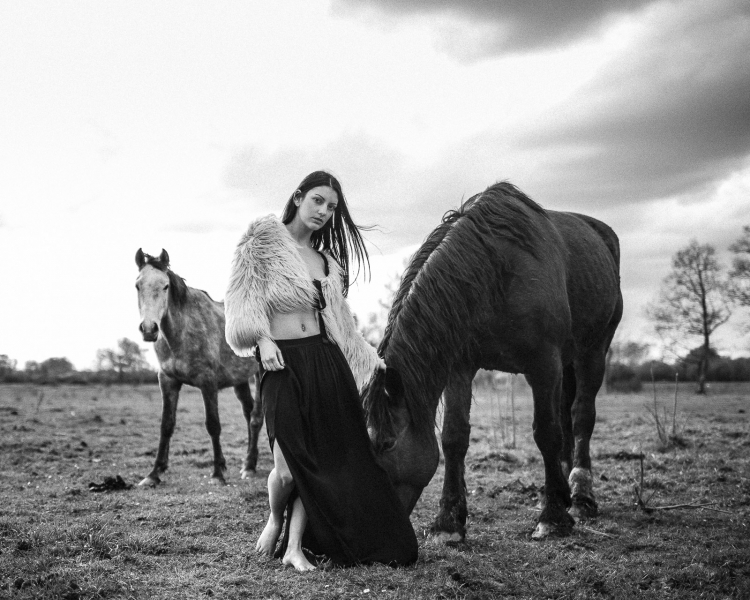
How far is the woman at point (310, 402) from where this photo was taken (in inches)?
139

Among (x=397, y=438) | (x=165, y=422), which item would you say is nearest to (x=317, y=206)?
(x=397, y=438)

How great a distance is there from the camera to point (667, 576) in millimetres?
3533

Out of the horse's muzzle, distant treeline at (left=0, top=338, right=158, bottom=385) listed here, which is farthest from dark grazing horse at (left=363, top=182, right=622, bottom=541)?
distant treeline at (left=0, top=338, right=158, bottom=385)

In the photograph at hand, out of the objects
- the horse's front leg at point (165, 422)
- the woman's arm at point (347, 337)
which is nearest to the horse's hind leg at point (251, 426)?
the horse's front leg at point (165, 422)

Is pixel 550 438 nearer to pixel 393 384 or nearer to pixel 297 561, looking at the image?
pixel 393 384

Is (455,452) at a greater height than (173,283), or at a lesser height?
lesser

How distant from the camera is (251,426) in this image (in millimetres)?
8547

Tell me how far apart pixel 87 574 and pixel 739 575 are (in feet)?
12.2

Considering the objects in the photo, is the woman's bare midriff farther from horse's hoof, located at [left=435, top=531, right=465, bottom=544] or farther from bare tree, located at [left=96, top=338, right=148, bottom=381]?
bare tree, located at [left=96, top=338, right=148, bottom=381]

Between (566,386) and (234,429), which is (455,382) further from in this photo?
(234,429)

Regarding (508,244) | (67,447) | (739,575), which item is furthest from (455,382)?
(67,447)

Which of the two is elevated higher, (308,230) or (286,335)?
(308,230)

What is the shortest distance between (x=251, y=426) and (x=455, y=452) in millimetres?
4789

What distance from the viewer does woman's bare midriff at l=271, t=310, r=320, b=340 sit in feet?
12.2
